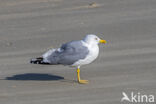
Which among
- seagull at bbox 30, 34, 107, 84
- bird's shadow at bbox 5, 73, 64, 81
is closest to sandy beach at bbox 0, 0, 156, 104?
Result: bird's shadow at bbox 5, 73, 64, 81

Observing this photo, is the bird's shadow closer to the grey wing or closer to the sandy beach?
the sandy beach

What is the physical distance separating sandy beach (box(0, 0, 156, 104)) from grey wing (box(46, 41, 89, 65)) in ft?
1.51

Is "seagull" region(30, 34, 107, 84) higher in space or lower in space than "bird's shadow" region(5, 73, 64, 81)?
higher

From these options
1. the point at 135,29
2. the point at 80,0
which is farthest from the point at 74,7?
the point at 135,29

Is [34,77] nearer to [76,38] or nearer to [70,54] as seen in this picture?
[70,54]

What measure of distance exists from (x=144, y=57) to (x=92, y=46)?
65.6 inches

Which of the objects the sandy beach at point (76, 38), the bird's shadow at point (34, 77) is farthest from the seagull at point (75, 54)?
the bird's shadow at point (34, 77)

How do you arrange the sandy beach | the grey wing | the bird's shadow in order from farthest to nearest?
the bird's shadow, the grey wing, the sandy beach

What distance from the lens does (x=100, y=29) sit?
13391mm

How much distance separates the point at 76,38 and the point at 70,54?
3266mm

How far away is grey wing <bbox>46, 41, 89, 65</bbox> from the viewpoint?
31.4ft

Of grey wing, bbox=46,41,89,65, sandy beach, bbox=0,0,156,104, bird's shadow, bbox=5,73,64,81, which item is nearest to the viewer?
sandy beach, bbox=0,0,156,104

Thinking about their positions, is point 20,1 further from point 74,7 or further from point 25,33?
point 25,33

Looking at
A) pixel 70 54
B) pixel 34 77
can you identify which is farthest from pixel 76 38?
pixel 70 54
